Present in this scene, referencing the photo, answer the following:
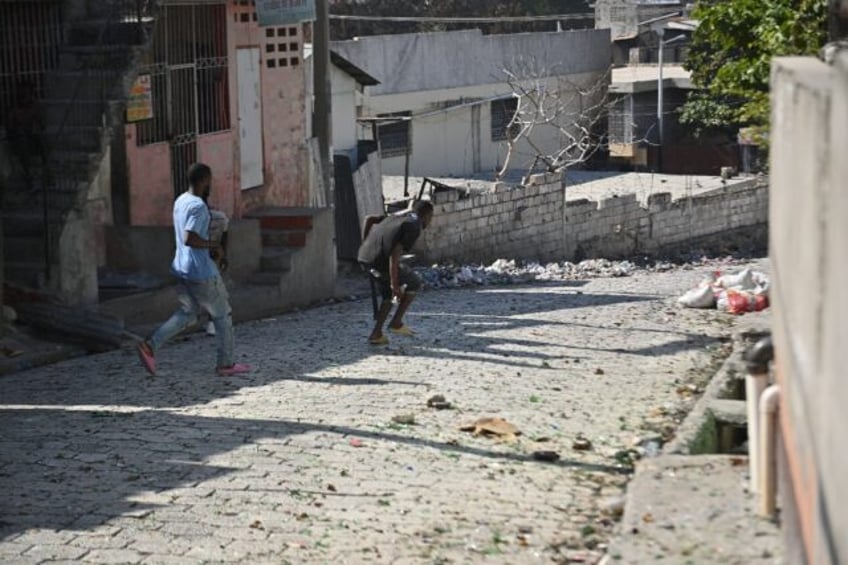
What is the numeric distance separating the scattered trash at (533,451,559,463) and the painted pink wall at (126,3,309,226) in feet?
27.7

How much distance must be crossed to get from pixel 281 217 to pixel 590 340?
18.1 ft

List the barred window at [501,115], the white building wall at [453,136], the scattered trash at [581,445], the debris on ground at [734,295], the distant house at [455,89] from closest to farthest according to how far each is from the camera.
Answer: the scattered trash at [581,445] < the debris on ground at [734,295] < the distant house at [455,89] < the white building wall at [453,136] < the barred window at [501,115]

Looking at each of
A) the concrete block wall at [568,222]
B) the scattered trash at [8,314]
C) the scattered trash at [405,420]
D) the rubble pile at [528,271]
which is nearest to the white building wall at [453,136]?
the concrete block wall at [568,222]

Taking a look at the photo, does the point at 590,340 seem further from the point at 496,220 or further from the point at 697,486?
the point at 496,220

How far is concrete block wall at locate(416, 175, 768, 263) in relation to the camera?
22.8 meters

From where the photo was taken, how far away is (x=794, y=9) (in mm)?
18641

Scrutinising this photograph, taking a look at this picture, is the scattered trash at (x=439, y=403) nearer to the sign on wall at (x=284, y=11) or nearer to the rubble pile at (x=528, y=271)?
the sign on wall at (x=284, y=11)

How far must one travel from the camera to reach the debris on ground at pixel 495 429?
9555 mm

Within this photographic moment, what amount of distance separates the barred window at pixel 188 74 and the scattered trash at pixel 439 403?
7.28 m

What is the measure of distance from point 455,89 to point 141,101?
22622mm

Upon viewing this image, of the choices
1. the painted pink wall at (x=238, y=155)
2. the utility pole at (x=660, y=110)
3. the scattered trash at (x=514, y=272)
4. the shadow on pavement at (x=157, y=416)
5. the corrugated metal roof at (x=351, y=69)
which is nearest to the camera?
the shadow on pavement at (x=157, y=416)

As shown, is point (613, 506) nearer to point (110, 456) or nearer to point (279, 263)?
point (110, 456)

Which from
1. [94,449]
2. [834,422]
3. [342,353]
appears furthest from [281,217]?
[834,422]

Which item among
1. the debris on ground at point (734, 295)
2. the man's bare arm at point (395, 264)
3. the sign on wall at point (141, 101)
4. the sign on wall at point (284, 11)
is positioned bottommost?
the debris on ground at point (734, 295)
